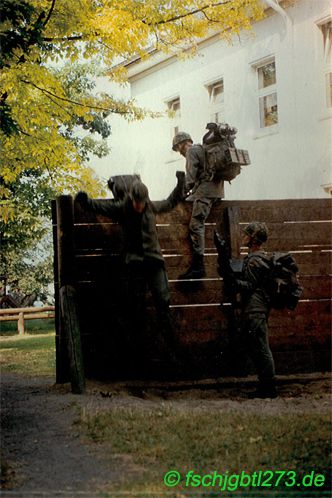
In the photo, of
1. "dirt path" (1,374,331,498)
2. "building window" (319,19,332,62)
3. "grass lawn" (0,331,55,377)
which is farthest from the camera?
"building window" (319,19,332,62)

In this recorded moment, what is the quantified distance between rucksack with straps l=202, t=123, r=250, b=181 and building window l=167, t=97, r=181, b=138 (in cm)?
797

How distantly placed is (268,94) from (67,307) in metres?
8.98

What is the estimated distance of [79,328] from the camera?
6.97m

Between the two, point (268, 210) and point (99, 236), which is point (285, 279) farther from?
point (99, 236)

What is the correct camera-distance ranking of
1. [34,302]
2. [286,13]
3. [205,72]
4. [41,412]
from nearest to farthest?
[41,412], [286,13], [205,72], [34,302]

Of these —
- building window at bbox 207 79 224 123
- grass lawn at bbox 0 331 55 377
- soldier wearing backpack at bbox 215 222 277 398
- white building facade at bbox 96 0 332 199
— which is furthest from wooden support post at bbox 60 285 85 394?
building window at bbox 207 79 224 123

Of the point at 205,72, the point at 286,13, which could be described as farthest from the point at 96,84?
the point at 286,13

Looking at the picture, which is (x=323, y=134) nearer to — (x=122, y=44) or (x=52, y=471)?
(x=122, y=44)

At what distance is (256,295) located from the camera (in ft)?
20.6

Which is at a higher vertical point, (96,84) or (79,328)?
(96,84)

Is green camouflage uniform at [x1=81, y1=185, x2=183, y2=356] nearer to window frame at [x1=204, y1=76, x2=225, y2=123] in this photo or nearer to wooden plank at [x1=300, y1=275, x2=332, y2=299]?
wooden plank at [x1=300, y1=275, x2=332, y2=299]

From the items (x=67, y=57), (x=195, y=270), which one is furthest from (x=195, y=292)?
(x=67, y=57)

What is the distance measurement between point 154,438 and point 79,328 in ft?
7.88

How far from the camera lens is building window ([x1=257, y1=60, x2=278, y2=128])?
14.1 metres
